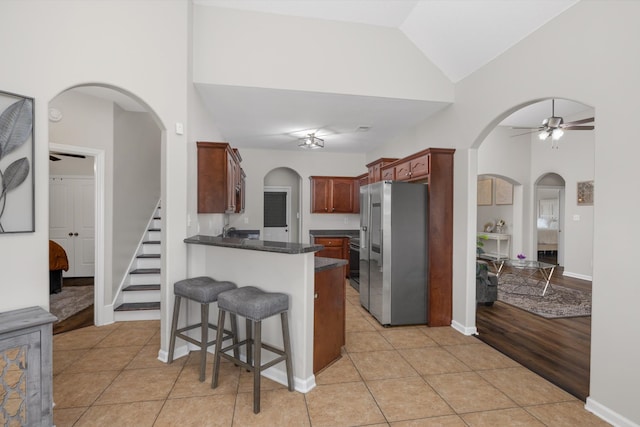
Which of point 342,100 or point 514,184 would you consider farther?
point 514,184

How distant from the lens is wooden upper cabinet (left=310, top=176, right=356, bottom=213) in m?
6.88

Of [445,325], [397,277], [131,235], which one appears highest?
[131,235]

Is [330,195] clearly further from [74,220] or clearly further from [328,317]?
[74,220]

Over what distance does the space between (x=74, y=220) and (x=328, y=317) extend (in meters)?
5.88

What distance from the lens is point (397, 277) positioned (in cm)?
368

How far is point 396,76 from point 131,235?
4.07 meters

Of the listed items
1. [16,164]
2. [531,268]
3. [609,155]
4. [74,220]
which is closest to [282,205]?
[74,220]

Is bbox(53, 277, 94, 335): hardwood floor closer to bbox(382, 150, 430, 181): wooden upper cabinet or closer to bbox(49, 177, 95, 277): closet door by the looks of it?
bbox(49, 177, 95, 277): closet door

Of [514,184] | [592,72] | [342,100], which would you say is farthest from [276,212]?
[592,72]

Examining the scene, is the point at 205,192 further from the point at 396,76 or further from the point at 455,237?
the point at 455,237

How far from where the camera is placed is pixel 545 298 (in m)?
4.77

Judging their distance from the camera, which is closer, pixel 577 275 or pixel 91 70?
pixel 91 70

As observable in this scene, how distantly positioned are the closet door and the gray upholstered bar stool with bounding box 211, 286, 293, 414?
524 cm

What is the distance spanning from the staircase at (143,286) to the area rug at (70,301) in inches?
30.7
